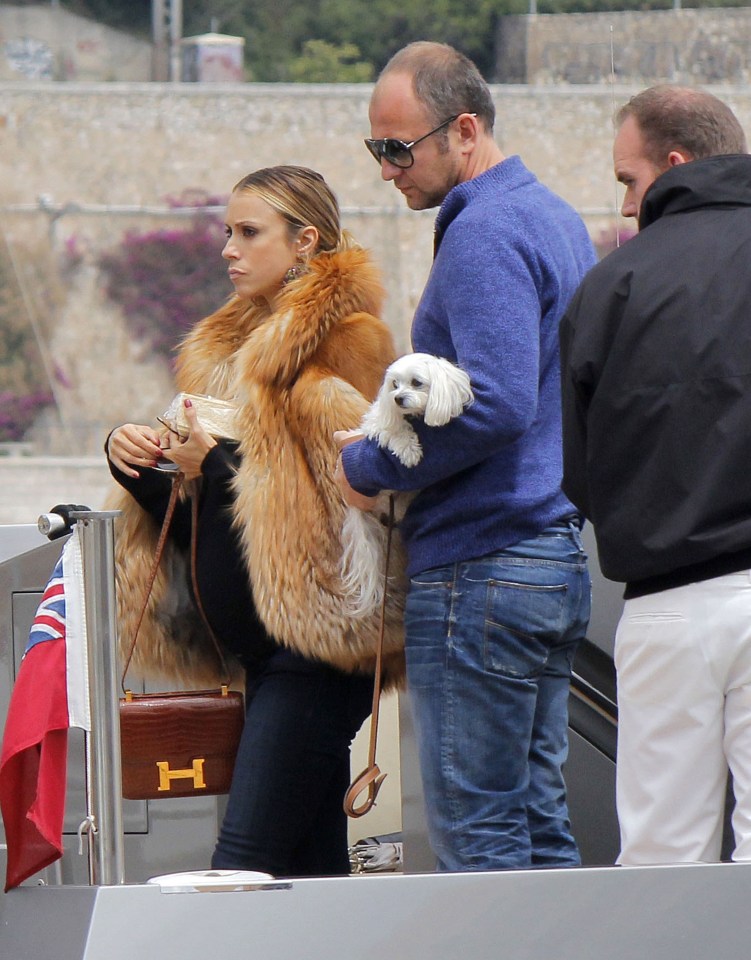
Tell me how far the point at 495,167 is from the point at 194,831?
1578 millimetres

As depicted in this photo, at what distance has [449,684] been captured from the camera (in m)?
2.48

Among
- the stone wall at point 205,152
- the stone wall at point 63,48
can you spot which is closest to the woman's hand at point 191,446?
the stone wall at point 205,152

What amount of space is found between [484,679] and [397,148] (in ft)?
2.76

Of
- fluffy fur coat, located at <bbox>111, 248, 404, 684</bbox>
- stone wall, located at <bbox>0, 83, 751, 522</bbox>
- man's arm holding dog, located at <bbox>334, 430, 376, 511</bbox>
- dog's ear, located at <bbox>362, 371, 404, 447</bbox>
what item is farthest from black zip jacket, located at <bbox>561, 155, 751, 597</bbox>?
Answer: stone wall, located at <bbox>0, 83, 751, 522</bbox>

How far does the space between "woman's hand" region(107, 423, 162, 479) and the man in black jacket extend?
831mm

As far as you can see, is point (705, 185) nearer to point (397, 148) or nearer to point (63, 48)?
point (397, 148)

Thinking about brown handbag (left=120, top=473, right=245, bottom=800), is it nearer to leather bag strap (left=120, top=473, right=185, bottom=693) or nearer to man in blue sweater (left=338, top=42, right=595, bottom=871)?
leather bag strap (left=120, top=473, right=185, bottom=693)

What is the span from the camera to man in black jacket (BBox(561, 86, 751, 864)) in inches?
88.4

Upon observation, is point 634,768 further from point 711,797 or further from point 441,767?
point 441,767

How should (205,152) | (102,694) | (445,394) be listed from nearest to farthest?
(445,394), (102,694), (205,152)

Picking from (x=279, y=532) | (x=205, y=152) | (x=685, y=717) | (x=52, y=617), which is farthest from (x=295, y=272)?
(x=205, y=152)

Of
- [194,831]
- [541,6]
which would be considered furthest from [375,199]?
[194,831]

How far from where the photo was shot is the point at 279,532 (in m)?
2.79

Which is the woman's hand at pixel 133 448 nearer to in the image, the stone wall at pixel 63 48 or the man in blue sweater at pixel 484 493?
the man in blue sweater at pixel 484 493
